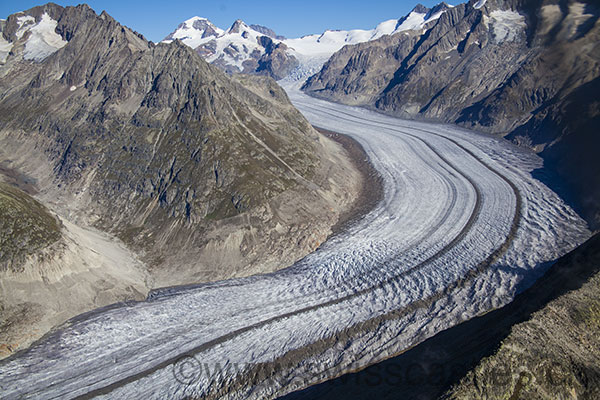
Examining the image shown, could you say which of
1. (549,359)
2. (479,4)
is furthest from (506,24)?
(549,359)

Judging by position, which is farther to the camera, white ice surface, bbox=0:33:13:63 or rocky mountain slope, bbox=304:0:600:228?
white ice surface, bbox=0:33:13:63

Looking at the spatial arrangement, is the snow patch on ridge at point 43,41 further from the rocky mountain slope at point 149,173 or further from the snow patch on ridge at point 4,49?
the rocky mountain slope at point 149,173

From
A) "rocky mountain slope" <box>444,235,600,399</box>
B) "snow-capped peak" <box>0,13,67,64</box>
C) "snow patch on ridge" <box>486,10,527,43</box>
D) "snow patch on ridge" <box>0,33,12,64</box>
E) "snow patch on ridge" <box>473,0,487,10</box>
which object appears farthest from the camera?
"snow patch on ridge" <box>473,0,487,10</box>

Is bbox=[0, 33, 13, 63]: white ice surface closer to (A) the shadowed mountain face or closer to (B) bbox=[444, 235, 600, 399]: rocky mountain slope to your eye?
(A) the shadowed mountain face

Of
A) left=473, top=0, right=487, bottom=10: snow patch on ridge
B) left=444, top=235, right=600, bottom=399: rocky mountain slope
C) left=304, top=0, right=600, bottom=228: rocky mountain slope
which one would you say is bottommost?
left=444, top=235, right=600, bottom=399: rocky mountain slope

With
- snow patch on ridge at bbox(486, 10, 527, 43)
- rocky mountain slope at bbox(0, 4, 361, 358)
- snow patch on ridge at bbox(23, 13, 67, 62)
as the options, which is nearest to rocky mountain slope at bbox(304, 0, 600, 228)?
snow patch on ridge at bbox(486, 10, 527, 43)

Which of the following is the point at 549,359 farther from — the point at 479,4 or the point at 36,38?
the point at 479,4
